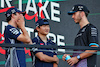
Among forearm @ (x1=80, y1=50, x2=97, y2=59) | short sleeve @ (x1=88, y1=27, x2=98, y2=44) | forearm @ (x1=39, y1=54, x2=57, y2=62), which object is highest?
short sleeve @ (x1=88, y1=27, x2=98, y2=44)

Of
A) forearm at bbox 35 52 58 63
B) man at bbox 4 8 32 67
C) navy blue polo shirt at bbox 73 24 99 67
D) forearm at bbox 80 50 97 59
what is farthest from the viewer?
forearm at bbox 35 52 58 63

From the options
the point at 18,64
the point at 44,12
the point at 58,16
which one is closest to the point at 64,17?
the point at 58,16

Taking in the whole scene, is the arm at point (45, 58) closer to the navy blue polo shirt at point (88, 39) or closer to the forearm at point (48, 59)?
the forearm at point (48, 59)

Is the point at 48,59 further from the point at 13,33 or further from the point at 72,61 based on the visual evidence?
the point at 13,33

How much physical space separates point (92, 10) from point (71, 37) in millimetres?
744

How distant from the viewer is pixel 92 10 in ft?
16.7

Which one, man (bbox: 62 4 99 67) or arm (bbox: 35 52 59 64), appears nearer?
man (bbox: 62 4 99 67)

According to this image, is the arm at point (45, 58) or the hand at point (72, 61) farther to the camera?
the arm at point (45, 58)

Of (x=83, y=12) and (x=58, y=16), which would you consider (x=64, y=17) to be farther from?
(x=83, y=12)

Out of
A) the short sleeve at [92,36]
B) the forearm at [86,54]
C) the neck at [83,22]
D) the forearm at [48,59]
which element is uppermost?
the neck at [83,22]

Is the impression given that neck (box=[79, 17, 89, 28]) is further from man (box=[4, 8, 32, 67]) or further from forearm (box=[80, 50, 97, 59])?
man (box=[4, 8, 32, 67])

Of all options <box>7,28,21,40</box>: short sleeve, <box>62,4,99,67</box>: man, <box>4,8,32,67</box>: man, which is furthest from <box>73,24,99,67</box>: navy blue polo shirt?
<box>7,28,21,40</box>: short sleeve

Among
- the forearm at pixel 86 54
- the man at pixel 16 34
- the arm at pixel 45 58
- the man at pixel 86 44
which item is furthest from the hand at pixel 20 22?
the forearm at pixel 86 54

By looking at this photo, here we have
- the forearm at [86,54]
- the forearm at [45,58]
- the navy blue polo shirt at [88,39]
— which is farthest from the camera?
the forearm at [45,58]
